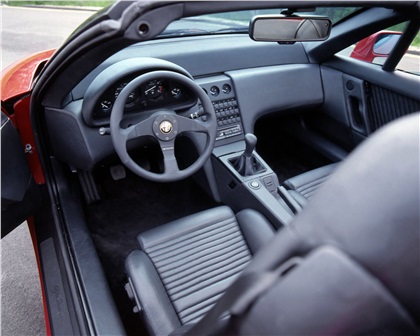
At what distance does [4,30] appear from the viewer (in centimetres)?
781

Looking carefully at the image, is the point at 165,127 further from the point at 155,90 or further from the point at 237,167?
the point at 237,167

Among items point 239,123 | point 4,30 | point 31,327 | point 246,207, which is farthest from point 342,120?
point 4,30

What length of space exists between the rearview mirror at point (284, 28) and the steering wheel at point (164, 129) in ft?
1.21

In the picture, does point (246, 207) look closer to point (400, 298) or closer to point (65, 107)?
point (65, 107)

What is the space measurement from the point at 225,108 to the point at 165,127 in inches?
27.9

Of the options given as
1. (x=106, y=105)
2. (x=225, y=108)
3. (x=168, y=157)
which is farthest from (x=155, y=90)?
A: (x=225, y=108)

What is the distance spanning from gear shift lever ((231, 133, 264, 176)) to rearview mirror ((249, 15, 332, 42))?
1.97 feet

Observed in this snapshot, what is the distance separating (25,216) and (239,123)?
1369 mm

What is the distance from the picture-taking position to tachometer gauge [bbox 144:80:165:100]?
179 centimetres

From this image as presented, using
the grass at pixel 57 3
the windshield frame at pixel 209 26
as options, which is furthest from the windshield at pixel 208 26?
the grass at pixel 57 3

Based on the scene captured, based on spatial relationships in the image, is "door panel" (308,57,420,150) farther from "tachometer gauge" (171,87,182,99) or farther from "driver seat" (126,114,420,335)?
"driver seat" (126,114,420,335)

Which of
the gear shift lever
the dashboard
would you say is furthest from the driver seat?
the gear shift lever

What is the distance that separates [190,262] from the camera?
165cm

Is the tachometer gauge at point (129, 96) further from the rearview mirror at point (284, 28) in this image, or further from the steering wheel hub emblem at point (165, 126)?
the rearview mirror at point (284, 28)
